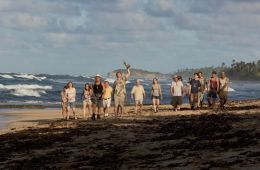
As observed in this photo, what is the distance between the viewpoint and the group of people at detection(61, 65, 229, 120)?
83.0 feet

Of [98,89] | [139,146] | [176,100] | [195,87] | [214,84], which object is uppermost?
[214,84]

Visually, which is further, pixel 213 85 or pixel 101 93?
pixel 213 85

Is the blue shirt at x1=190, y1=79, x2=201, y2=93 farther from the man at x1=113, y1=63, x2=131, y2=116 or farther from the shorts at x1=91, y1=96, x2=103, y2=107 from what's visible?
the shorts at x1=91, y1=96, x2=103, y2=107

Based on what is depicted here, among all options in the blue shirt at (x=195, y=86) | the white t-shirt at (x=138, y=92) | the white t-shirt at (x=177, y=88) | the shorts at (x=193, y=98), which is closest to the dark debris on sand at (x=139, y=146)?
the white t-shirt at (x=138, y=92)


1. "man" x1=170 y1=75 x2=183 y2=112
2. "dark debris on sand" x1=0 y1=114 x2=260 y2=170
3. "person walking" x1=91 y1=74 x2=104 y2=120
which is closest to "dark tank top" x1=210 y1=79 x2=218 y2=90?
"man" x1=170 y1=75 x2=183 y2=112

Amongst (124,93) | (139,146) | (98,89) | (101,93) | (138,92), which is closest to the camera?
(139,146)

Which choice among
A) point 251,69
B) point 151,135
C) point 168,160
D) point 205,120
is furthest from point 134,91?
point 251,69

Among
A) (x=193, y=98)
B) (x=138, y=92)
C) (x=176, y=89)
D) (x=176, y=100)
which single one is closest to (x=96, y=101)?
(x=138, y=92)

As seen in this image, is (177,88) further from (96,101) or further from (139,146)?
(139,146)

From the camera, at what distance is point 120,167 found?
12.4 m

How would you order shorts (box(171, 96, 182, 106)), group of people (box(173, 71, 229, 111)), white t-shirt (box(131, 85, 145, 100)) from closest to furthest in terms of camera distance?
white t-shirt (box(131, 85, 145, 100)) < group of people (box(173, 71, 229, 111)) < shorts (box(171, 96, 182, 106))

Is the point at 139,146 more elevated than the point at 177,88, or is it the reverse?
the point at 177,88

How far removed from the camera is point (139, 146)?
50.5 feet

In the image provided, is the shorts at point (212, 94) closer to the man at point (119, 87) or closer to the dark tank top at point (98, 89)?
the man at point (119, 87)
